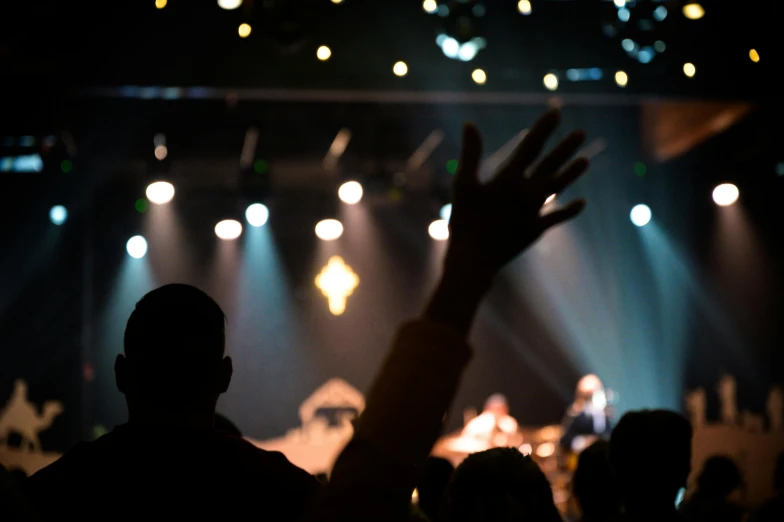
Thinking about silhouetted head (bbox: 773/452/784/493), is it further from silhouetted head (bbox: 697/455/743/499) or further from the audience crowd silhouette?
the audience crowd silhouette

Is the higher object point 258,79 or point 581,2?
point 581,2

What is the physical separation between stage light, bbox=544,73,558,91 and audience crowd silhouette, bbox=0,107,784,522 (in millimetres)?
4431

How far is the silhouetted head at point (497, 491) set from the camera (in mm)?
1513

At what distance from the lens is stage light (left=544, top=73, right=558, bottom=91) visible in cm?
567

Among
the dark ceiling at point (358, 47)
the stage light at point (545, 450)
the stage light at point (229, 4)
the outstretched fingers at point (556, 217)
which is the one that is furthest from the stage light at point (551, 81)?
the outstretched fingers at point (556, 217)

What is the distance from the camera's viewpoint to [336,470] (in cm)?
72

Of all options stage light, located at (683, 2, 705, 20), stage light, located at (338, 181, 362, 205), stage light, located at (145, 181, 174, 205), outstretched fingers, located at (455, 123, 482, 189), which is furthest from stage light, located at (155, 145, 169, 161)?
outstretched fingers, located at (455, 123, 482, 189)

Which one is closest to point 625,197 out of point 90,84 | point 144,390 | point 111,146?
point 111,146

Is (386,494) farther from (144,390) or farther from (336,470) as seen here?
(144,390)

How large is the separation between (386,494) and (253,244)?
30.8 ft

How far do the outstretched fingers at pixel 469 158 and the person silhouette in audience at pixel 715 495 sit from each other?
3063 mm

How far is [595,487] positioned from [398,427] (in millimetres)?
2290

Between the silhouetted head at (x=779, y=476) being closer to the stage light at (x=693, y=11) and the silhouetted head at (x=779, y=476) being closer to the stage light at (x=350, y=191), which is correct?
the stage light at (x=693, y=11)

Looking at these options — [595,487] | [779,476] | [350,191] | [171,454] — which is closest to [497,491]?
[171,454]
